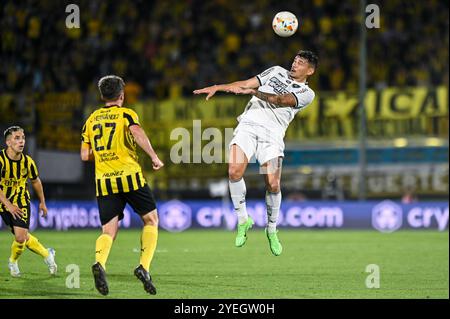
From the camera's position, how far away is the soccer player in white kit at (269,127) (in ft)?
31.8

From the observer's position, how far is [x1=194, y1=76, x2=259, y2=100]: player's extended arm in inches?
356

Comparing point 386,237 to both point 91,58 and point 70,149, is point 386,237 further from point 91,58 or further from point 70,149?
point 91,58

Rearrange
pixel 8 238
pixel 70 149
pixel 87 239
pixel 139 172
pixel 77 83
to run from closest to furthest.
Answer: pixel 139 172
pixel 8 238
pixel 87 239
pixel 70 149
pixel 77 83

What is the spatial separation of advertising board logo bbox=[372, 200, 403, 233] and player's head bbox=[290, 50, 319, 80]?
1487 centimetres

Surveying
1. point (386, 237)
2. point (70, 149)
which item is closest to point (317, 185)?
point (386, 237)

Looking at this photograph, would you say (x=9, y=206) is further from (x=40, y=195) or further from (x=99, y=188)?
(x=99, y=188)

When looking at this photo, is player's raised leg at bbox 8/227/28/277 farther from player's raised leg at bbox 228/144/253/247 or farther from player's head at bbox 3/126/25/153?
player's raised leg at bbox 228/144/253/247

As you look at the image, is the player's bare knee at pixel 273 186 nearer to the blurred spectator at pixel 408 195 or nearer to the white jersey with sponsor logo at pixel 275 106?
the white jersey with sponsor logo at pixel 275 106

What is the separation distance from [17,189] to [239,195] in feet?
10.8

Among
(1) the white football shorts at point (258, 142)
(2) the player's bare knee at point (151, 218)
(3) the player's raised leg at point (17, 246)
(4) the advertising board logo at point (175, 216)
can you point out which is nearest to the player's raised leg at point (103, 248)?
(2) the player's bare knee at point (151, 218)

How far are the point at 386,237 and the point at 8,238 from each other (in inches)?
322

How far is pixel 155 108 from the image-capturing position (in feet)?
84.3

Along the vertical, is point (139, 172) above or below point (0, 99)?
below

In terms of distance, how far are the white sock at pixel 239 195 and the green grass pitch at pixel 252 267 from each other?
38.0 inches
